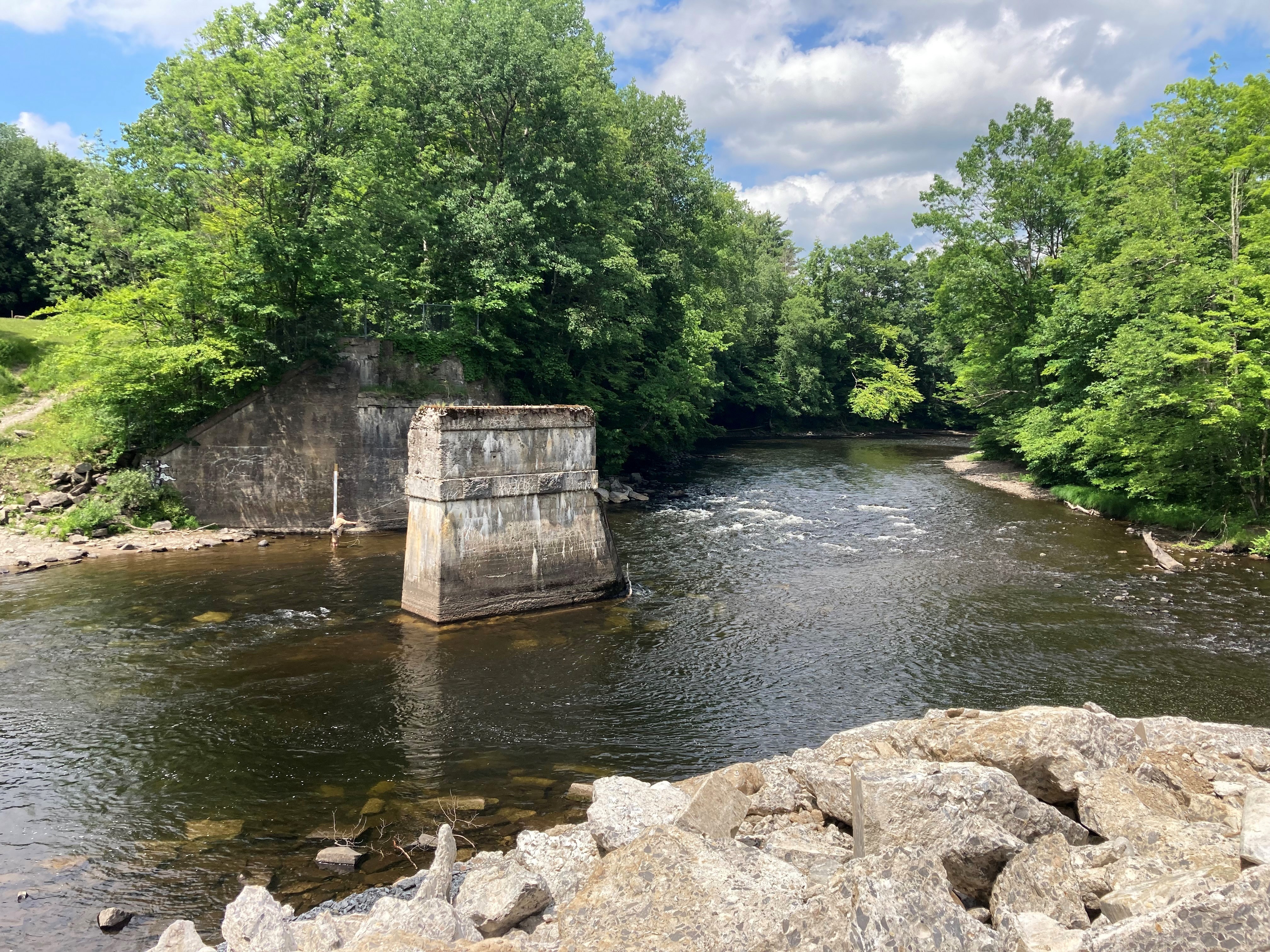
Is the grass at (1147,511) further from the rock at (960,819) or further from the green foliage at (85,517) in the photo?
the green foliage at (85,517)

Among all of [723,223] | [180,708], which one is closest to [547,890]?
[180,708]

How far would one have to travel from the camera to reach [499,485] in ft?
56.6

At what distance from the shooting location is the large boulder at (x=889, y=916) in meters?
4.18

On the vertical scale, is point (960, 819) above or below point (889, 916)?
below

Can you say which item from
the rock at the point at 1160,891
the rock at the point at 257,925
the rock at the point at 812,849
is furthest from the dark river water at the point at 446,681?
the rock at the point at 1160,891

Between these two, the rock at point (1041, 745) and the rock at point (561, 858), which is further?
the rock at point (1041, 745)

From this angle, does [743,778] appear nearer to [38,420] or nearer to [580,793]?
[580,793]

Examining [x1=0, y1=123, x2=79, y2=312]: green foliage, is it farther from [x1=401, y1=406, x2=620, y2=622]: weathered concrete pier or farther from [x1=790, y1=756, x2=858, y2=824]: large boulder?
[x1=790, y1=756, x2=858, y2=824]: large boulder

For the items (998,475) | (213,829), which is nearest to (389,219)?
(213,829)

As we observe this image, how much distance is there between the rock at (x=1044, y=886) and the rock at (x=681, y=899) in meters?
1.22

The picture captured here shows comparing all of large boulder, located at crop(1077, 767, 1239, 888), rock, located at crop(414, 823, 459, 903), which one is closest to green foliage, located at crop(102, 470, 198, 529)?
rock, located at crop(414, 823, 459, 903)

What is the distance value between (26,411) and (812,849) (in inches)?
1206

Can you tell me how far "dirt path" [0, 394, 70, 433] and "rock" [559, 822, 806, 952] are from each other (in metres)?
28.0

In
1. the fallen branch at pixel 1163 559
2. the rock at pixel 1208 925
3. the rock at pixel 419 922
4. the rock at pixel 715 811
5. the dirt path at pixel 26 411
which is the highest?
the dirt path at pixel 26 411
